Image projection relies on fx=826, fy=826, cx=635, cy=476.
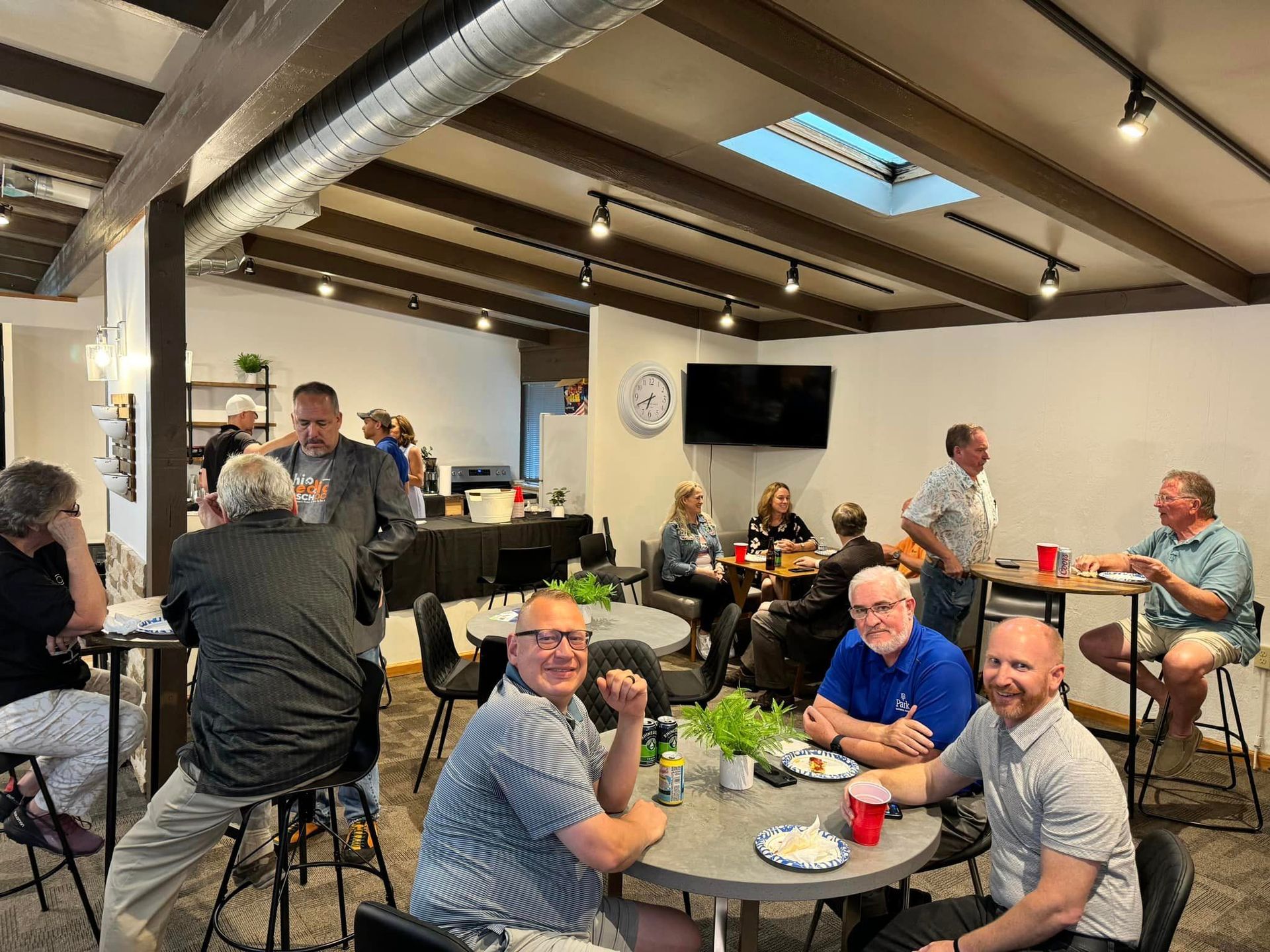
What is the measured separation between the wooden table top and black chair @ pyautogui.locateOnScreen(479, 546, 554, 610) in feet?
8.23

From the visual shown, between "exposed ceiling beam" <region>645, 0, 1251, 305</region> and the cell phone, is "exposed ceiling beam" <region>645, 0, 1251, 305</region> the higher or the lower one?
the higher one

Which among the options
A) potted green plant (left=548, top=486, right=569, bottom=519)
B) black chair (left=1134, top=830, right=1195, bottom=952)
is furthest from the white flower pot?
potted green plant (left=548, top=486, right=569, bottom=519)

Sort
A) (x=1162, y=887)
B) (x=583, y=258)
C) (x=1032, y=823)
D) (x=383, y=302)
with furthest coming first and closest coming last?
(x=383, y=302), (x=583, y=258), (x=1032, y=823), (x=1162, y=887)

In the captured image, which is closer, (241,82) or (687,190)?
(241,82)

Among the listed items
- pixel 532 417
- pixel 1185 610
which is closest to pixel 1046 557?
pixel 1185 610

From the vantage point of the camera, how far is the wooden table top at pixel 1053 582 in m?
3.39

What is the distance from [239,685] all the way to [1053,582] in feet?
10.3

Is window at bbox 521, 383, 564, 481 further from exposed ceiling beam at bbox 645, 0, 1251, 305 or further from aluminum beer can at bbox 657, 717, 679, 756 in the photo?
aluminum beer can at bbox 657, 717, 679, 756

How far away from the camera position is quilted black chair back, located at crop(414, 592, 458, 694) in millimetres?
3467

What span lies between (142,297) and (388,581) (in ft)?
6.73

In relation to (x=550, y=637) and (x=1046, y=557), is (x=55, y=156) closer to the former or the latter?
(x=550, y=637)

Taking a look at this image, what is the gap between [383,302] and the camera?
318 inches

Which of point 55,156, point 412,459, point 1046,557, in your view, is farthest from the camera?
point 412,459

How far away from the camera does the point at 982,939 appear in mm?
1604
